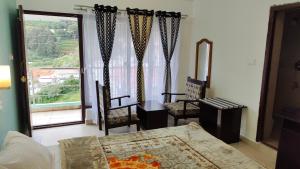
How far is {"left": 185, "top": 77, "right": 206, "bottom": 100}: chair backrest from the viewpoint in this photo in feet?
13.3

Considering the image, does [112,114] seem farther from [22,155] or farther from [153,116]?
[22,155]

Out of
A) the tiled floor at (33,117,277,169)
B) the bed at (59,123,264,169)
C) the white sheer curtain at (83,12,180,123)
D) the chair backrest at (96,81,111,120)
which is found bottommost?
the tiled floor at (33,117,277,169)

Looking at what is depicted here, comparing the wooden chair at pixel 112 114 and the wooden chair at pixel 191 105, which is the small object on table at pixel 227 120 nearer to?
the wooden chair at pixel 191 105

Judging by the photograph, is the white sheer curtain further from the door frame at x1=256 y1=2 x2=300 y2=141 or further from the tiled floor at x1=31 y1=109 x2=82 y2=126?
the door frame at x1=256 y1=2 x2=300 y2=141

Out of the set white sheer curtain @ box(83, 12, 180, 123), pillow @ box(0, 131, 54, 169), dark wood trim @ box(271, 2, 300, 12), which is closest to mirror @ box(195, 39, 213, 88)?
white sheer curtain @ box(83, 12, 180, 123)

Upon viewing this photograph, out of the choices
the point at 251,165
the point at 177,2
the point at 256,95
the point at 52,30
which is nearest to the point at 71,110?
the point at 52,30

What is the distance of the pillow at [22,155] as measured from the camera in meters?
1.33

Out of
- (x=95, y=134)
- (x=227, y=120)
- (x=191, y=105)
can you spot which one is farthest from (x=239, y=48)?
(x=95, y=134)

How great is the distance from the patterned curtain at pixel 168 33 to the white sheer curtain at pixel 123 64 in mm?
89

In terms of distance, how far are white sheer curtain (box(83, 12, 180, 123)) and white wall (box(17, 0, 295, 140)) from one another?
446 mm

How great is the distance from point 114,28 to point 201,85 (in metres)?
1.93

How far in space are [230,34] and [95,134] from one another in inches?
114

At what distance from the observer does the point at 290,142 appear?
88.8 inches

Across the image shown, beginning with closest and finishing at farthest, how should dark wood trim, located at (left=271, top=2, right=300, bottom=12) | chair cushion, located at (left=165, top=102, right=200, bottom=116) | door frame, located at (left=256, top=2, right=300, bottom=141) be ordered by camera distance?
1. dark wood trim, located at (left=271, top=2, right=300, bottom=12)
2. door frame, located at (left=256, top=2, right=300, bottom=141)
3. chair cushion, located at (left=165, top=102, right=200, bottom=116)
